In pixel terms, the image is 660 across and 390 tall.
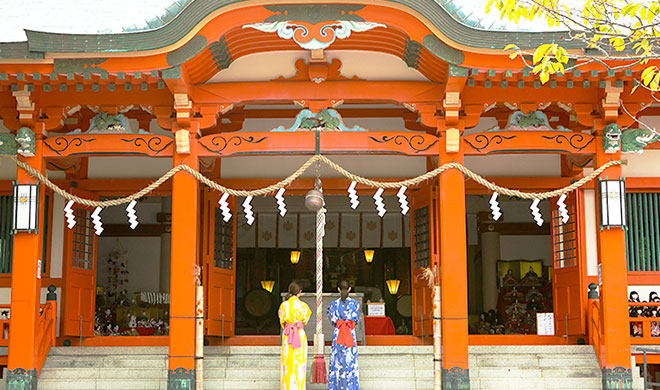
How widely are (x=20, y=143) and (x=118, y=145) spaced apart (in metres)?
1.31

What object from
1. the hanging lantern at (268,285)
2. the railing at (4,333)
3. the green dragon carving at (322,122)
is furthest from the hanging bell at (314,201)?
the hanging lantern at (268,285)

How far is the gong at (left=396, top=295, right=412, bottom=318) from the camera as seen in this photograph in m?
19.8

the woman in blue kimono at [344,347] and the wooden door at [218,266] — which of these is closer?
the woman in blue kimono at [344,347]

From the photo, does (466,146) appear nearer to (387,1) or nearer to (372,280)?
(387,1)

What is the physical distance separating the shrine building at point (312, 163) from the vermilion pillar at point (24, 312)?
0.09ft

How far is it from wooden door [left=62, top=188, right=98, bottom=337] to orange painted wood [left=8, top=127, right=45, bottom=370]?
1790 millimetres

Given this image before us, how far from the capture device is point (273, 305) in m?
20.7

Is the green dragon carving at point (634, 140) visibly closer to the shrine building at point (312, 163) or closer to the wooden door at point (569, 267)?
the shrine building at point (312, 163)

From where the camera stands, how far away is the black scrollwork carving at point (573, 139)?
37.3ft

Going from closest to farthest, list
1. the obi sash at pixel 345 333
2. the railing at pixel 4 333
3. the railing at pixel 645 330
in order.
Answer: the obi sash at pixel 345 333, the railing at pixel 4 333, the railing at pixel 645 330

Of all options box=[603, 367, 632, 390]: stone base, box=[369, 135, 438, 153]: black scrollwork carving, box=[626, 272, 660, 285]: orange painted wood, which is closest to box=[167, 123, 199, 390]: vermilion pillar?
box=[369, 135, 438, 153]: black scrollwork carving

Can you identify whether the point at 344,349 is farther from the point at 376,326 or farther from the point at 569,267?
the point at 569,267

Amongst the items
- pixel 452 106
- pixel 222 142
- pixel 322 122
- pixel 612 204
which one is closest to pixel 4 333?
pixel 222 142

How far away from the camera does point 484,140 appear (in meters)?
11.4
